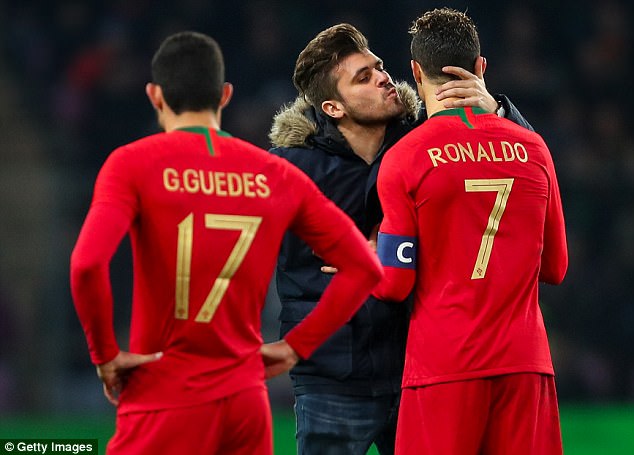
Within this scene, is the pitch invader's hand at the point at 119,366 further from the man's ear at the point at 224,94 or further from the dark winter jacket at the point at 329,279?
the dark winter jacket at the point at 329,279

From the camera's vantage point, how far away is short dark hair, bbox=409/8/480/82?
4.05m

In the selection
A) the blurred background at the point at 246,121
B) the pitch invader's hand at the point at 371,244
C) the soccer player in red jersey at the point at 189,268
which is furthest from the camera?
the blurred background at the point at 246,121

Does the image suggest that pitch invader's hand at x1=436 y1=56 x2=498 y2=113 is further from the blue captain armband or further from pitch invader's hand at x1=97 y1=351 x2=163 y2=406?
pitch invader's hand at x1=97 y1=351 x2=163 y2=406

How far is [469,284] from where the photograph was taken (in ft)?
12.6

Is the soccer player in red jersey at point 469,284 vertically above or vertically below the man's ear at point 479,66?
below

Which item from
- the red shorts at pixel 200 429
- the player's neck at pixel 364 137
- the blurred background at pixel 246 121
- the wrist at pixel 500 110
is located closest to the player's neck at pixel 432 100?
the wrist at pixel 500 110

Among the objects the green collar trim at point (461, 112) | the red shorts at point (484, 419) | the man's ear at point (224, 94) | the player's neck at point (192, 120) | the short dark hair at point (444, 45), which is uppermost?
the short dark hair at point (444, 45)

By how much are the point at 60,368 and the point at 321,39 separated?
18.5 ft

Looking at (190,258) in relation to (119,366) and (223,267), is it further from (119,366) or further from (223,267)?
(119,366)

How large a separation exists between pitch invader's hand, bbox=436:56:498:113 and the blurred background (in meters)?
5.65

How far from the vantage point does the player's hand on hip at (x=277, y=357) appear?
352 cm

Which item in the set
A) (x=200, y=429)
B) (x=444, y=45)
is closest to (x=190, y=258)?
(x=200, y=429)

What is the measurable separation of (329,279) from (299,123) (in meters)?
0.64

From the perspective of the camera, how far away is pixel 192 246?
3301 millimetres
